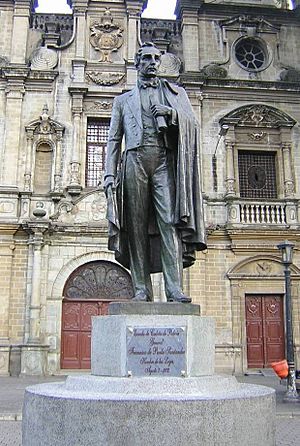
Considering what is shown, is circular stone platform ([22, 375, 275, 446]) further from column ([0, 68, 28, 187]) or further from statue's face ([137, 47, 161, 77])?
column ([0, 68, 28, 187])

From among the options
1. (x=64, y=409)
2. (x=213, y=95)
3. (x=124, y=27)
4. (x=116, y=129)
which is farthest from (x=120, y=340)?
(x=124, y=27)

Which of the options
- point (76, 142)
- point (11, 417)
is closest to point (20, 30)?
point (76, 142)

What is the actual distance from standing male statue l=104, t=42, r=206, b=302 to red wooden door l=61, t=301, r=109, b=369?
11.8 meters

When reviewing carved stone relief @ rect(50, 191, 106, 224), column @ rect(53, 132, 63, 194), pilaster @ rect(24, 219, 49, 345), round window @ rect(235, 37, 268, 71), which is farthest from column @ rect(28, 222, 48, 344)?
round window @ rect(235, 37, 268, 71)

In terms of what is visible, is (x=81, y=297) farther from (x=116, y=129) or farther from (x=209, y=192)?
(x=116, y=129)

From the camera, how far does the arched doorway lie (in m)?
16.6

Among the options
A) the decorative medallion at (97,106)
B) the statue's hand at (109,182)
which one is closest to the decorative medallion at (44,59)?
the decorative medallion at (97,106)

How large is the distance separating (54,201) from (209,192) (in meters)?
5.12

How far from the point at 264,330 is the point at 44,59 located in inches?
464

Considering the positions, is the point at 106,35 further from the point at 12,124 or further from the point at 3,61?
the point at 12,124

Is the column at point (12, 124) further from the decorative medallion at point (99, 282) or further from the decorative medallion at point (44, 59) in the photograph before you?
the decorative medallion at point (99, 282)

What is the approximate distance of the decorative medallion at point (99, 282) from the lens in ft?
56.3

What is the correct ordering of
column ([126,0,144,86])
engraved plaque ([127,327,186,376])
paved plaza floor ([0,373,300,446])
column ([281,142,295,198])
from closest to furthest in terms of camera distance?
engraved plaque ([127,327,186,376]) < paved plaza floor ([0,373,300,446]) < column ([281,142,295,198]) < column ([126,0,144,86])

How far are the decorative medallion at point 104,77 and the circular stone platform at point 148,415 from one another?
51.7 ft
